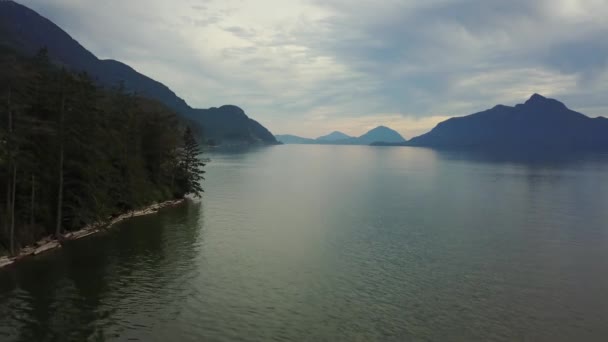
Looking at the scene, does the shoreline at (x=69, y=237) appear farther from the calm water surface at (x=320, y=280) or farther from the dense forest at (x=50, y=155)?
the calm water surface at (x=320, y=280)

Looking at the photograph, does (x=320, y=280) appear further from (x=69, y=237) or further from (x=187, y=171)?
(x=187, y=171)

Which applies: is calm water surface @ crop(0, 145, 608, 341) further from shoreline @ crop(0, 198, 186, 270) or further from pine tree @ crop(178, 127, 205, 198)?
pine tree @ crop(178, 127, 205, 198)

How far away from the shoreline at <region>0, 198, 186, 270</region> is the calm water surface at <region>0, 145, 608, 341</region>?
4.23ft

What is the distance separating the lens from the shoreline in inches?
1512

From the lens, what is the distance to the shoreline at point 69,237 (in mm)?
38406

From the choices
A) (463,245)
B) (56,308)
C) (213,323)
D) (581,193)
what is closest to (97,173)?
(56,308)

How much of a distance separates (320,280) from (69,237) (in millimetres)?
Answer: 29818

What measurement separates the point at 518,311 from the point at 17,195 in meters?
46.2

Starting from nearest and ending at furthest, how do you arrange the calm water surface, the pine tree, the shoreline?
1. the calm water surface
2. the shoreline
3. the pine tree

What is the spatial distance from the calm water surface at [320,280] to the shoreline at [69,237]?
1.29 meters

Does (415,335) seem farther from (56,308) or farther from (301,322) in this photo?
(56,308)

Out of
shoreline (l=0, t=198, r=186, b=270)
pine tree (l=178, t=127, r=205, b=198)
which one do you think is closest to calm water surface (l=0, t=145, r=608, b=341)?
shoreline (l=0, t=198, r=186, b=270)

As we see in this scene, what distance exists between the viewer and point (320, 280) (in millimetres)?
37594

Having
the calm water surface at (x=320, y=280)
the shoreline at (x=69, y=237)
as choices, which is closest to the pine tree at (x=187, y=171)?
the shoreline at (x=69, y=237)
